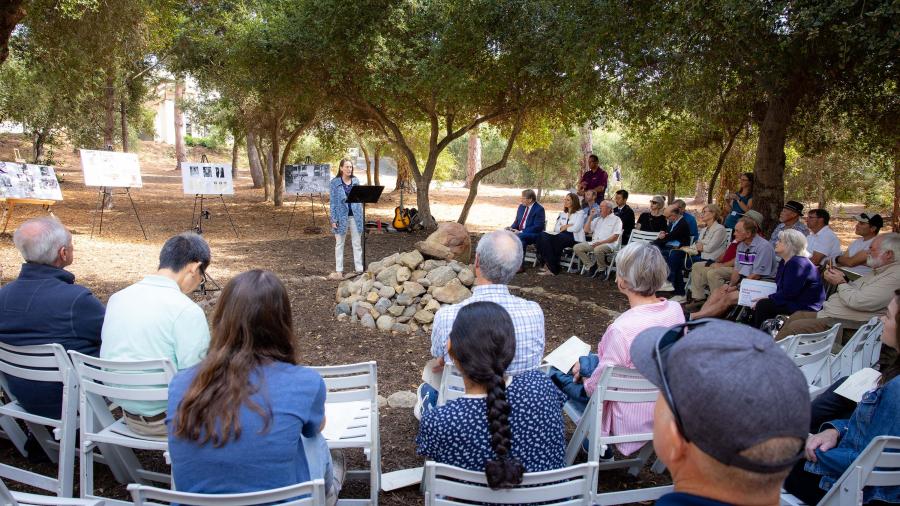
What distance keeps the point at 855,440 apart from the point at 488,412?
1.58 meters

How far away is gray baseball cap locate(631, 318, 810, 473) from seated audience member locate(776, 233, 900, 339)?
4.33m

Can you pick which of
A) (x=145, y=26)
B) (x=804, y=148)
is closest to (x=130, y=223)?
(x=145, y=26)

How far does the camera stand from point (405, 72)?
1171 centimetres

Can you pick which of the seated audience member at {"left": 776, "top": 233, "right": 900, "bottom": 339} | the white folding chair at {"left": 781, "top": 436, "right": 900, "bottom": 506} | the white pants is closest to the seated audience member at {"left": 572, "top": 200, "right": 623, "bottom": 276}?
the white pants

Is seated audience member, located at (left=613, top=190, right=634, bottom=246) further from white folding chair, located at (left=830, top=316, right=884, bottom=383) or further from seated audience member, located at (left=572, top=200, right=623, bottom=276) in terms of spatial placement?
white folding chair, located at (left=830, top=316, right=884, bottom=383)

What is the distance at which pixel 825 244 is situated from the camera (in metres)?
6.87

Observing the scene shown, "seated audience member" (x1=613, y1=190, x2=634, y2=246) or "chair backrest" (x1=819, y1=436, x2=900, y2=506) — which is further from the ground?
"seated audience member" (x1=613, y1=190, x2=634, y2=246)

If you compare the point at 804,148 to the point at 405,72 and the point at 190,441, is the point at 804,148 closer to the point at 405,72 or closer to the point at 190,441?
the point at 405,72

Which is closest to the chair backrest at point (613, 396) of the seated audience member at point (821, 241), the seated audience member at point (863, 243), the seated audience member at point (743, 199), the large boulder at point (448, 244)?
the large boulder at point (448, 244)

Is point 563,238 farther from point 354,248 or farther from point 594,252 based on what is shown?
point 354,248

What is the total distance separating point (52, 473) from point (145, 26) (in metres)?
12.3

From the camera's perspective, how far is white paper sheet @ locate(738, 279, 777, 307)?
5727 mm

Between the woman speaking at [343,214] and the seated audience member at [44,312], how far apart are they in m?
5.16

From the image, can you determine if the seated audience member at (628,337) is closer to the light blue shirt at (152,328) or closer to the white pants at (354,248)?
the light blue shirt at (152,328)
